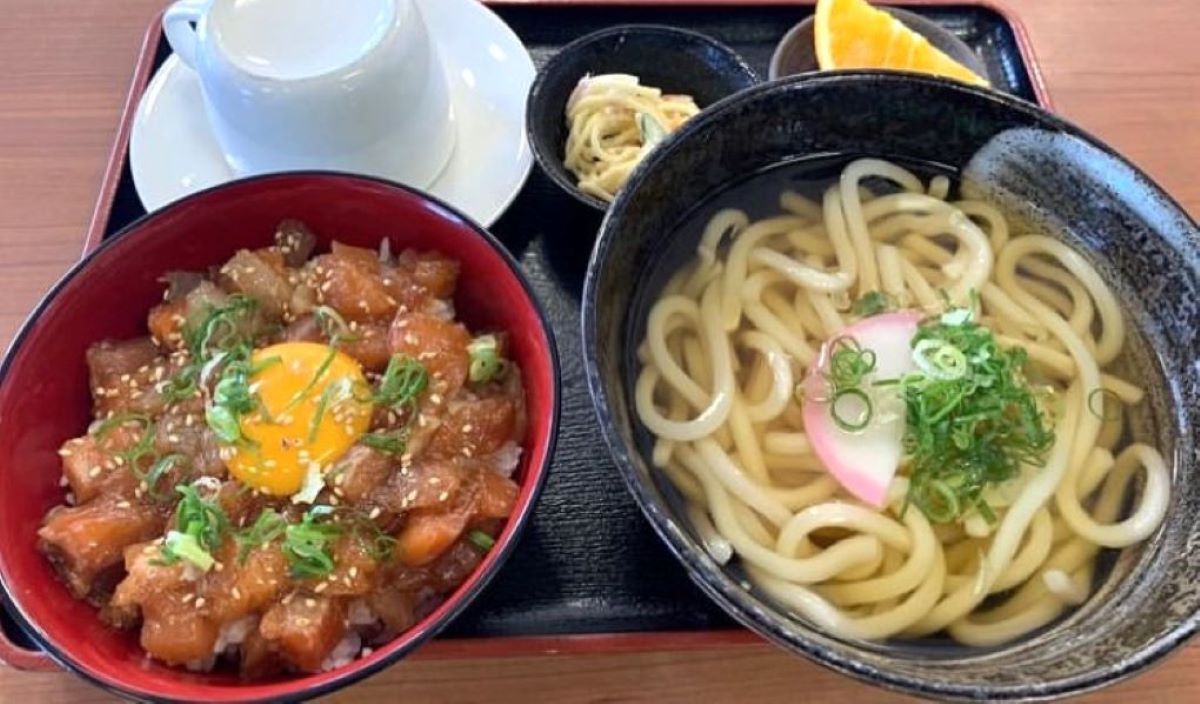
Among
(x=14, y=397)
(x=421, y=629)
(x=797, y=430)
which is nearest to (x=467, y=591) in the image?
(x=421, y=629)

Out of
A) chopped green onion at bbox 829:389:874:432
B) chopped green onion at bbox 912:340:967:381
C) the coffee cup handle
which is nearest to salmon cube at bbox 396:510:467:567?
chopped green onion at bbox 829:389:874:432

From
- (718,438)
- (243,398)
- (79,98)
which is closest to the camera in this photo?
(243,398)

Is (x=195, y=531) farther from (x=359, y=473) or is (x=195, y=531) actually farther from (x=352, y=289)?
(x=352, y=289)

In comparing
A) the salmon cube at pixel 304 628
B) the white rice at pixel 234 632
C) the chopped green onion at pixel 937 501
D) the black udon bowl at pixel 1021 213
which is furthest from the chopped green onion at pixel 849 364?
the white rice at pixel 234 632

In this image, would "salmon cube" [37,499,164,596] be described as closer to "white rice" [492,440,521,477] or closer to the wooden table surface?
the wooden table surface

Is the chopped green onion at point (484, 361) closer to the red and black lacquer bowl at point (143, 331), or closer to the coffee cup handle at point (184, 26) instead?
the red and black lacquer bowl at point (143, 331)

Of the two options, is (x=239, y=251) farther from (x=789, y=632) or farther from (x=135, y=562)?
(x=789, y=632)
